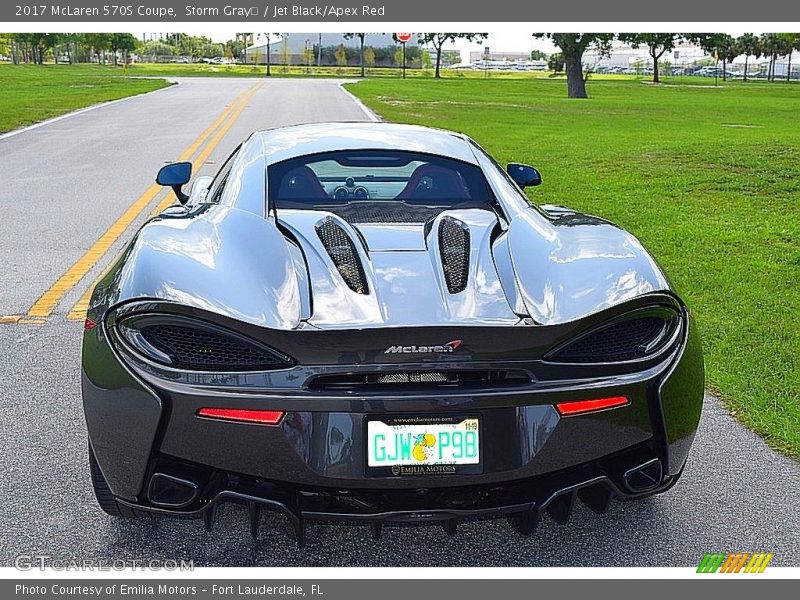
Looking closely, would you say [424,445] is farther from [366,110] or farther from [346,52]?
[346,52]

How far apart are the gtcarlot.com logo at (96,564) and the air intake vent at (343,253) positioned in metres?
1.03

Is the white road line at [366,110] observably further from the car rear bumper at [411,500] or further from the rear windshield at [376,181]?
the car rear bumper at [411,500]

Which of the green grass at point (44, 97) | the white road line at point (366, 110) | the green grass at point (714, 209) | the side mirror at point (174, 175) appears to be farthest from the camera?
the white road line at point (366, 110)

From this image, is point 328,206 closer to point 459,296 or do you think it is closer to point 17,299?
point 459,296

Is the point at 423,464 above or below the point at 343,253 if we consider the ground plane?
below

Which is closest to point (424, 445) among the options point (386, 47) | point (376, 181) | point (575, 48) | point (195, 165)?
point (376, 181)

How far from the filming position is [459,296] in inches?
119

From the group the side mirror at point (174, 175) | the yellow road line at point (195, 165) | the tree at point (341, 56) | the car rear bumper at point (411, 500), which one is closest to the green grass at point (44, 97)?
the yellow road line at point (195, 165)

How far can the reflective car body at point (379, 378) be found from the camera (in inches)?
109

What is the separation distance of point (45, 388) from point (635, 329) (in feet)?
9.88

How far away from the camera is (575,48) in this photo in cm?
4984

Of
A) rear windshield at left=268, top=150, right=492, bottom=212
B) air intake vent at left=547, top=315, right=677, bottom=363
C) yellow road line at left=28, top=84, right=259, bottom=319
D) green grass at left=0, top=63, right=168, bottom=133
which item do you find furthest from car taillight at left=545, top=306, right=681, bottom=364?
green grass at left=0, top=63, right=168, bottom=133

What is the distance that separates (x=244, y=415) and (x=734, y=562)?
65.0 inches

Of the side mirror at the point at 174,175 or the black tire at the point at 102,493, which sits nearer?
the black tire at the point at 102,493
